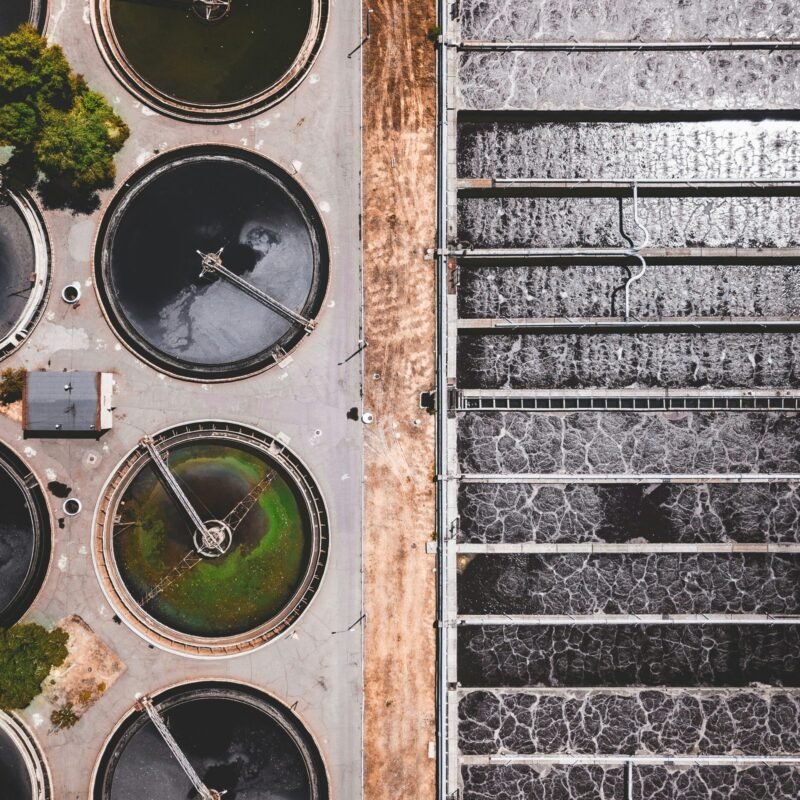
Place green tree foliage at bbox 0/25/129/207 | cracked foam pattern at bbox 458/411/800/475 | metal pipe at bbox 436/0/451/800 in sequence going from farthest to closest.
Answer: cracked foam pattern at bbox 458/411/800/475, metal pipe at bbox 436/0/451/800, green tree foliage at bbox 0/25/129/207

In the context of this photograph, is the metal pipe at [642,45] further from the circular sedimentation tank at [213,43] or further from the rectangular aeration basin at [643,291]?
the rectangular aeration basin at [643,291]

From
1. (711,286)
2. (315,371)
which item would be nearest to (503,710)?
(315,371)

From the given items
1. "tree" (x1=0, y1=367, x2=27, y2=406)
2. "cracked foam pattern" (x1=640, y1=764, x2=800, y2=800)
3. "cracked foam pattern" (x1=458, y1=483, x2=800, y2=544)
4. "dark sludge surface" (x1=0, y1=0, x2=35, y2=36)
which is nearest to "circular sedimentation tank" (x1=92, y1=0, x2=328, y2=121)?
"dark sludge surface" (x1=0, y1=0, x2=35, y2=36)

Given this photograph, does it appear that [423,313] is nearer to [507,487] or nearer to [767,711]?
[507,487]

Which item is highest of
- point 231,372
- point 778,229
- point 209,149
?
point 209,149

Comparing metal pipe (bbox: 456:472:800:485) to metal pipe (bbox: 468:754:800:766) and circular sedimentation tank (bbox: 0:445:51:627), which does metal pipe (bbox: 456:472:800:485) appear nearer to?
metal pipe (bbox: 468:754:800:766)

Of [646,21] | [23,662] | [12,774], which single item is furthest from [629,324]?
[12,774]
